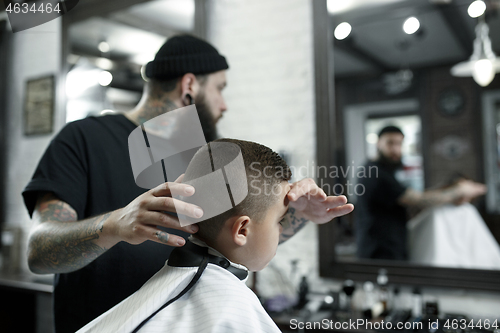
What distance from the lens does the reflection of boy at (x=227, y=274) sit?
772 mm

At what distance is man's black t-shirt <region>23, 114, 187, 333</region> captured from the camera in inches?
40.6

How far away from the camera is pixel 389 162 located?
1.92m

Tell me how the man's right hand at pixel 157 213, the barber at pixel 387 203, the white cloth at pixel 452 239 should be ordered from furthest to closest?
the barber at pixel 387 203, the white cloth at pixel 452 239, the man's right hand at pixel 157 213

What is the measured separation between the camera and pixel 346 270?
1983 millimetres

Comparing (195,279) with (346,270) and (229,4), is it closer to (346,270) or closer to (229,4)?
(346,270)

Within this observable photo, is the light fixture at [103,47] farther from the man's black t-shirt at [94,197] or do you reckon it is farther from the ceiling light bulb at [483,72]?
the ceiling light bulb at [483,72]

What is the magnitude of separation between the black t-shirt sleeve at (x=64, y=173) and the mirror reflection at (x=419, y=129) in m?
1.22

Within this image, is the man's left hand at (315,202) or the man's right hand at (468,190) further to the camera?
the man's right hand at (468,190)

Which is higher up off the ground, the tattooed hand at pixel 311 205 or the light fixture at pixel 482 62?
the light fixture at pixel 482 62

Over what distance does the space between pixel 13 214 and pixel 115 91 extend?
1.69 metres

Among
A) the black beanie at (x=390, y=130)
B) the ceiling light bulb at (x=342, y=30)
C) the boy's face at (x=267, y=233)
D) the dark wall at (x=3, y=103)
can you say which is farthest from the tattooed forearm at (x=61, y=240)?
the dark wall at (x=3, y=103)

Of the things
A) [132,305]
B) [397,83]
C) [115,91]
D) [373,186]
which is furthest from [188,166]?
[115,91]

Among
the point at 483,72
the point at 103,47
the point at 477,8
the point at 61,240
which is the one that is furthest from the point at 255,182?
the point at 103,47

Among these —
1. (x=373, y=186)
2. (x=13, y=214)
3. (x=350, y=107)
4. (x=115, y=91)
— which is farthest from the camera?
(x=13, y=214)
